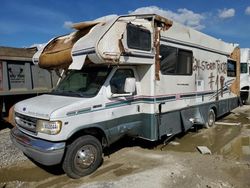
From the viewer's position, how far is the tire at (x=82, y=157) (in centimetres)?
525

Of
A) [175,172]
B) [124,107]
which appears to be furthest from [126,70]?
[175,172]

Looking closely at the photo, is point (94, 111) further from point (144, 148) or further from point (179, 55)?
point (179, 55)

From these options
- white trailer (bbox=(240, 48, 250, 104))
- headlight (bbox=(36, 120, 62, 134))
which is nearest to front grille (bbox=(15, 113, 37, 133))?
A: headlight (bbox=(36, 120, 62, 134))

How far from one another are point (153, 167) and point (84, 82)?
234 cm

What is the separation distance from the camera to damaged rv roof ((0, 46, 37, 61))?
884 cm

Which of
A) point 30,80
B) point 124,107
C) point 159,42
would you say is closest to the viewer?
point 124,107

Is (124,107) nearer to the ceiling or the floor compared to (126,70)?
nearer to the floor

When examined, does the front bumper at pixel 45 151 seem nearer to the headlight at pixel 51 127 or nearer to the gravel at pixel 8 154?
the headlight at pixel 51 127

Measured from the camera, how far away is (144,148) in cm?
732

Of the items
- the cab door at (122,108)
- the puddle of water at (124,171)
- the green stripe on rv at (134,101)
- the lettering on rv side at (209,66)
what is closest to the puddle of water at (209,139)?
the green stripe on rv at (134,101)

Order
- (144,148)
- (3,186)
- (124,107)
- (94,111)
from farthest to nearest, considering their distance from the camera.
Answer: (144,148) → (124,107) → (94,111) → (3,186)

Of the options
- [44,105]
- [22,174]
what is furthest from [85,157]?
[22,174]

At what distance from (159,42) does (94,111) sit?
2.43m

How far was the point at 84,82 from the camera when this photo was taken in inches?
238
